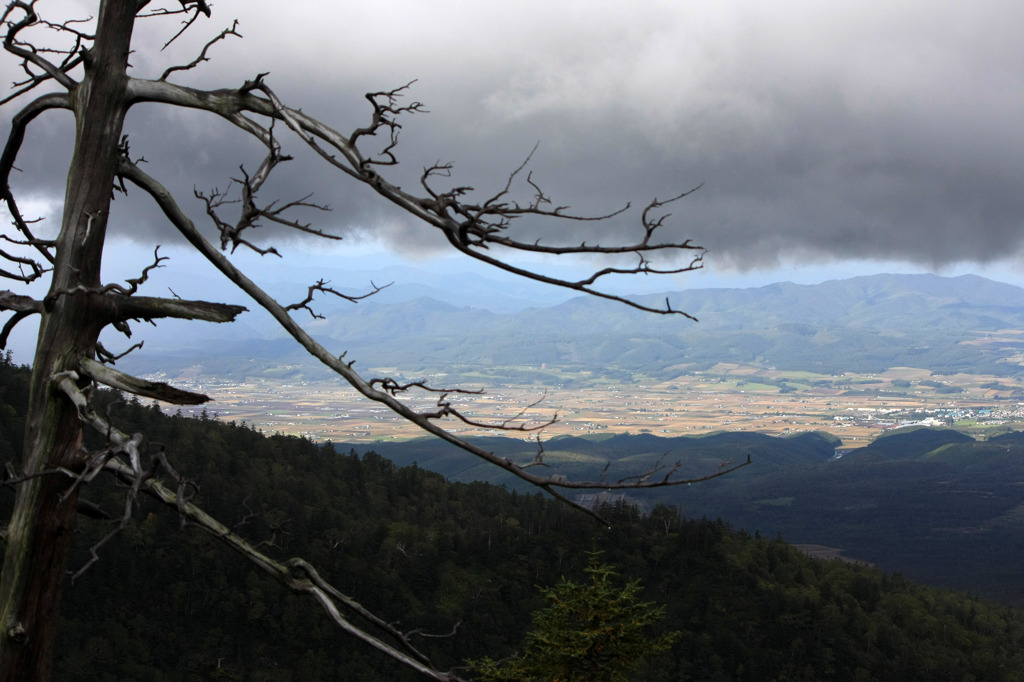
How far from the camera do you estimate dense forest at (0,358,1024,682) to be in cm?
11325

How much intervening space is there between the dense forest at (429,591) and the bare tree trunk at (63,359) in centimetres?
10504

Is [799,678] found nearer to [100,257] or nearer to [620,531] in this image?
[620,531]

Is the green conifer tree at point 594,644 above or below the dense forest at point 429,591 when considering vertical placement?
above

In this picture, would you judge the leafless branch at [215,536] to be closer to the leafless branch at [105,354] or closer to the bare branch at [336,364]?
the leafless branch at [105,354]

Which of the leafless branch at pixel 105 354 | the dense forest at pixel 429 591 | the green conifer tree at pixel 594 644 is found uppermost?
the leafless branch at pixel 105 354

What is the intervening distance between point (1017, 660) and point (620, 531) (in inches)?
2426

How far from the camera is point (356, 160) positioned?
4.29m

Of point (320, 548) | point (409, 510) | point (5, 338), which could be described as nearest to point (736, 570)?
point (409, 510)

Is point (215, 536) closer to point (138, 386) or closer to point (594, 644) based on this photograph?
point (138, 386)

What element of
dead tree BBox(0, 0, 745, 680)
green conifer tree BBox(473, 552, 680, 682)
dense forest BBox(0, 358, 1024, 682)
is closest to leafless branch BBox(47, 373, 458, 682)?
dead tree BBox(0, 0, 745, 680)

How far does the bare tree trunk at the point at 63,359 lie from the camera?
4727mm

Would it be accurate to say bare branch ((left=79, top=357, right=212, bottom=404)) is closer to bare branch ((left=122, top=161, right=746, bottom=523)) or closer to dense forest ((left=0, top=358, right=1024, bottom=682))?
bare branch ((left=122, top=161, right=746, bottom=523))

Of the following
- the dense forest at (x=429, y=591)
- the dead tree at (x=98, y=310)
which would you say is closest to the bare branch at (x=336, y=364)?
the dead tree at (x=98, y=310)

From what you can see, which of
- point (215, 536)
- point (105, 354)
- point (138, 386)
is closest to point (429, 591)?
point (105, 354)
